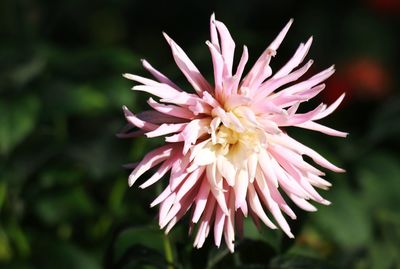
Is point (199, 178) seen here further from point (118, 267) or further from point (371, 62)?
point (371, 62)

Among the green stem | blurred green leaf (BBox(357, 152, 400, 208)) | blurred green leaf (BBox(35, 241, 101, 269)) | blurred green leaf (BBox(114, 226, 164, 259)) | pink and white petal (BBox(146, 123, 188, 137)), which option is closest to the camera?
pink and white petal (BBox(146, 123, 188, 137))

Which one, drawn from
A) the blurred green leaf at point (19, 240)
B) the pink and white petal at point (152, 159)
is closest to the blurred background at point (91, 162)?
the blurred green leaf at point (19, 240)

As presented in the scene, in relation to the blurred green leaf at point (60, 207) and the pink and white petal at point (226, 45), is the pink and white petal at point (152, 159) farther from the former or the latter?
the blurred green leaf at point (60, 207)

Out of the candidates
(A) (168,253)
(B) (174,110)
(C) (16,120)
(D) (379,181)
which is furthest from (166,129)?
(D) (379,181)

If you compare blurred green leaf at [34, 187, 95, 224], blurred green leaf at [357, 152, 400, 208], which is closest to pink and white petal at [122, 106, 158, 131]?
blurred green leaf at [34, 187, 95, 224]

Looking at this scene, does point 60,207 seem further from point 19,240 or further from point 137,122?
point 137,122

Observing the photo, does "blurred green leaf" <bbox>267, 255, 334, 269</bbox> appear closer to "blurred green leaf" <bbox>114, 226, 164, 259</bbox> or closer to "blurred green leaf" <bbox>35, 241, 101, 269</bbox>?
"blurred green leaf" <bbox>114, 226, 164, 259</bbox>

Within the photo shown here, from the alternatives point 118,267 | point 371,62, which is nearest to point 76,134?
point 118,267
